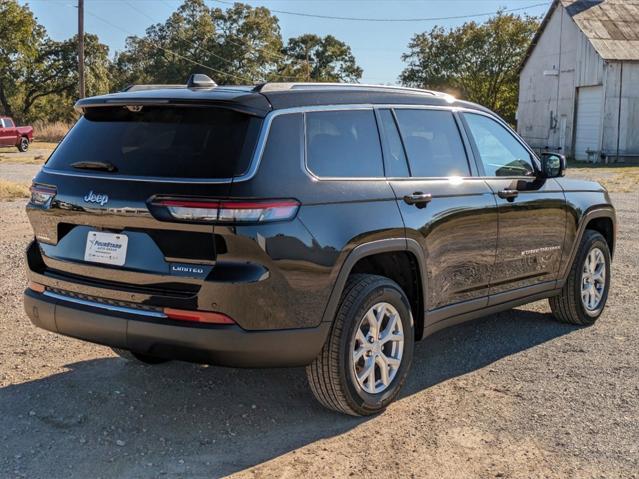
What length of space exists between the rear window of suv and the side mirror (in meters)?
2.83

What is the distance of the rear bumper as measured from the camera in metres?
3.72

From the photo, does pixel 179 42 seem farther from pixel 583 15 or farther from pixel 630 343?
pixel 630 343

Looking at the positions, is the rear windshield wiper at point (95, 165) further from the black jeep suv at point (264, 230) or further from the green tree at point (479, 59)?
the green tree at point (479, 59)

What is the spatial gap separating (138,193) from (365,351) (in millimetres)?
1522

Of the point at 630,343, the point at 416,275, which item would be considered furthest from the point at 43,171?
the point at 630,343

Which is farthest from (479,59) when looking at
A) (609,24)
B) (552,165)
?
(552,165)

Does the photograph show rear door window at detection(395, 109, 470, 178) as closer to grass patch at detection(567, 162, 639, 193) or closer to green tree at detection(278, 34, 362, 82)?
grass patch at detection(567, 162, 639, 193)

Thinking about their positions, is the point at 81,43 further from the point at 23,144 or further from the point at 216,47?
the point at 216,47

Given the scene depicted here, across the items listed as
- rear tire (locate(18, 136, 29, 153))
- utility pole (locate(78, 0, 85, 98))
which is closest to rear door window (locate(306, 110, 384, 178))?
utility pole (locate(78, 0, 85, 98))

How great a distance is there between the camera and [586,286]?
254 inches

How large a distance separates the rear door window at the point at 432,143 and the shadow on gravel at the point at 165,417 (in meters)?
1.36

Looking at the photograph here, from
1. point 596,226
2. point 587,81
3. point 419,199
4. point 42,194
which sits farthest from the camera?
point 587,81

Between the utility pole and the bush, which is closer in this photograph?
the utility pole

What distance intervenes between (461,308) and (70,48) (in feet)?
196
